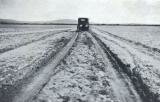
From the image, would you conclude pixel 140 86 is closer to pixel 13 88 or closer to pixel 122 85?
pixel 122 85

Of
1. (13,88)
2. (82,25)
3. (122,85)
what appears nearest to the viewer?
(13,88)

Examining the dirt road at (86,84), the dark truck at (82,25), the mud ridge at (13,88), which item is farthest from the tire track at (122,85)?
the dark truck at (82,25)

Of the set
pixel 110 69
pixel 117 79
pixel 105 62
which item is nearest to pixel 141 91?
pixel 117 79

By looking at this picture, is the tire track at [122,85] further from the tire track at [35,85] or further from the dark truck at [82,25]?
the dark truck at [82,25]

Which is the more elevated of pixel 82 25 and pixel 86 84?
pixel 82 25

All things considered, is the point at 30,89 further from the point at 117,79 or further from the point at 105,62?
the point at 105,62

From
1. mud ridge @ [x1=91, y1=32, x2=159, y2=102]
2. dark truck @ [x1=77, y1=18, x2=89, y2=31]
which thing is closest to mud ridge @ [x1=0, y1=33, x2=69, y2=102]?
mud ridge @ [x1=91, y1=32, x2=159, y2=102]

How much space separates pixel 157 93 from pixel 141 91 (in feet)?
1.02

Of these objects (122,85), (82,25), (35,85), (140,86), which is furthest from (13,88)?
(82,25)

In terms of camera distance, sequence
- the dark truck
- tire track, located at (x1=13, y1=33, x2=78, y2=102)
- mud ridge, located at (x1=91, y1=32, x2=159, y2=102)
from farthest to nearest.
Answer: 1. the dark truck
2. mud ridge, located at (x1=91, y1=32, x2=159, y2=102)
3. tire track, located at (x1=13, y1=33, x2=78, y2=102)

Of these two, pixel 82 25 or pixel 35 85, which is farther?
pixel 82 25

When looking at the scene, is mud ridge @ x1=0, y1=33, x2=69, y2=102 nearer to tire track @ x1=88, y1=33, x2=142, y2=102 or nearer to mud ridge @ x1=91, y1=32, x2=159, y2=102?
tire track @ x1=88, y1=33, x2=142, y2=102

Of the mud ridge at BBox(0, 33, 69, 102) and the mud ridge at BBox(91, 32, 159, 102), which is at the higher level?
the mud ridge at BBox(91, 32, 159, 102)

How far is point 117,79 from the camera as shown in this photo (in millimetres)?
5176
